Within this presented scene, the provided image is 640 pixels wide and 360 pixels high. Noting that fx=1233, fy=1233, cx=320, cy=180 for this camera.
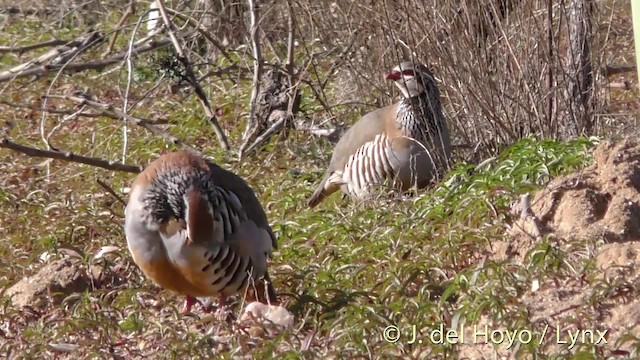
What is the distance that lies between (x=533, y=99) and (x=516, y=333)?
2.25m

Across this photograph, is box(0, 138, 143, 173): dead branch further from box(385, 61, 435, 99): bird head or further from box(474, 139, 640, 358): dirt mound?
box(474, 139, 640, 358): dirt mound

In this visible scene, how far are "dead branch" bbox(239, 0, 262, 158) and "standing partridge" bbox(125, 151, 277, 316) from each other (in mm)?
2203

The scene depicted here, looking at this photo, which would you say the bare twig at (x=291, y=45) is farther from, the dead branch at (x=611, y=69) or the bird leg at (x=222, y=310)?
the bird leg at (x=222, y=310)

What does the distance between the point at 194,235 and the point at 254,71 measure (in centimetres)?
272

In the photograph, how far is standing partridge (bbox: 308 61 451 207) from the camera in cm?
602

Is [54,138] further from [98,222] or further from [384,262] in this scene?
[384,262]

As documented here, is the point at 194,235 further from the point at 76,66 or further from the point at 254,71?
the point at 76,66

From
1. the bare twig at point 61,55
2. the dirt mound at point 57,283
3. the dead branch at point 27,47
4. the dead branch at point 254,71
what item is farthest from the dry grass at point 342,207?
the dead branch at point 27,47

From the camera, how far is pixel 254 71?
685 centimetres

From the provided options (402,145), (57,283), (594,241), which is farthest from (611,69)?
(57,283)

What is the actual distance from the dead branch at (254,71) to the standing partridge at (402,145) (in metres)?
0.78

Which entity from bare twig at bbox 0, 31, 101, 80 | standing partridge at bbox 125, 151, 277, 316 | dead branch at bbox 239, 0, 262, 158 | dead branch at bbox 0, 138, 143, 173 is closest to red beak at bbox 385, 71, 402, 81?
dead branch at bbox 239, 0, 262, 158

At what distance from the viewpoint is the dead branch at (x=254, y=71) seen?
6.58 meters

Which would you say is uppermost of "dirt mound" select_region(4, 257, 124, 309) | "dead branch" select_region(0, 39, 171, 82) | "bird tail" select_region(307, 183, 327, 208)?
"dead branch" select_region(0, 39, 171, 82)
